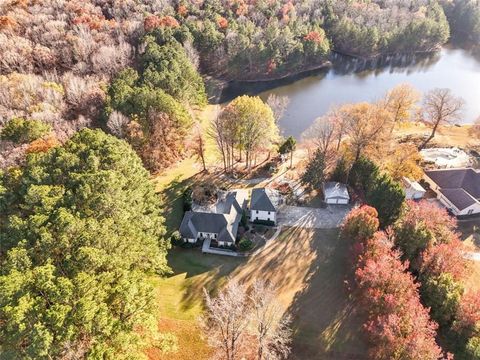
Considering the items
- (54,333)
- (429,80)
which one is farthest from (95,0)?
(54,333)

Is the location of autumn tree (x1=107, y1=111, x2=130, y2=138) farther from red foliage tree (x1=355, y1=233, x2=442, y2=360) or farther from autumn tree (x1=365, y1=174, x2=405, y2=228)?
red foliage tree (x1=355, y1=233, x2=442, y2=360)

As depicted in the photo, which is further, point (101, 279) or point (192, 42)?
point (192, 42)

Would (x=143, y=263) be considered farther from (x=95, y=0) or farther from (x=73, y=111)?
(x=95, y=0)

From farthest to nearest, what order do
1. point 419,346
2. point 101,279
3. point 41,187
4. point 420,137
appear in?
point 420,137 → point 41,187 → point 419,346 → point 101,279

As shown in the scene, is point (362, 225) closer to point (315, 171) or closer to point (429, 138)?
point (315, 171)

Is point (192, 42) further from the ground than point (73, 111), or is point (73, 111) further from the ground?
point (192, 42)

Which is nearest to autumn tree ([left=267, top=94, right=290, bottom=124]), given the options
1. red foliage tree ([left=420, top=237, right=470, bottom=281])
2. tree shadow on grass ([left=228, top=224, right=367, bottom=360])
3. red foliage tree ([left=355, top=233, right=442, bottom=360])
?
tree shadow on grass ([left=228, top=224, right=367, bottom=360])

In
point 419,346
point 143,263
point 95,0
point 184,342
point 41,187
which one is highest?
point 95,0
